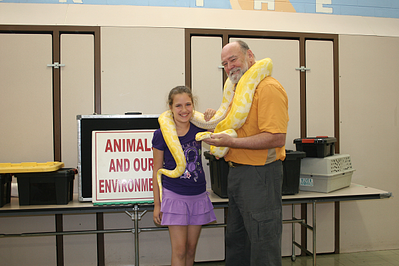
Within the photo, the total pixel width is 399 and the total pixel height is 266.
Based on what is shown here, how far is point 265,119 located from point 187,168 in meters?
0.62

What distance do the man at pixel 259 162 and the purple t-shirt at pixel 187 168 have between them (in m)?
0.22

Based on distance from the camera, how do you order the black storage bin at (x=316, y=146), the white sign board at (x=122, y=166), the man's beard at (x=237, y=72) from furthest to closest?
the black storage bin at (x=316, y=146) → the white sign board at (x=122, y=166) → the man's beard at (x=237, y=72)

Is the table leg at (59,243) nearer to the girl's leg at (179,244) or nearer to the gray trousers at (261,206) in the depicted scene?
the girl's leg at (179,244)

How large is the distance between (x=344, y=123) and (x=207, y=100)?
1.72 m

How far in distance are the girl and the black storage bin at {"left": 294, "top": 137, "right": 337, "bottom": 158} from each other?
145 centimetres

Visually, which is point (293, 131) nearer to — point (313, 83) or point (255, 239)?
point (313, 83)

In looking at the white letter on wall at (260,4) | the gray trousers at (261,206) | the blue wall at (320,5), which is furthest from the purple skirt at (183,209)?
the white letter on wall at (260,4)

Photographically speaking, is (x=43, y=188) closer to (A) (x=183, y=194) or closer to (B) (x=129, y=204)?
(B) (x=129, y=204)

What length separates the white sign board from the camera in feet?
7.82

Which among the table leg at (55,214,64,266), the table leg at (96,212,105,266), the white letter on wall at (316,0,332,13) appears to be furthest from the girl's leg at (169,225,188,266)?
the white letter on wall at (316,0,332,13)

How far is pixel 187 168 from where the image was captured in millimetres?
1835

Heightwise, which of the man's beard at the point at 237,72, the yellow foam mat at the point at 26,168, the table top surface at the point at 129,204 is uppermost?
the man's beard at the point at 237,72

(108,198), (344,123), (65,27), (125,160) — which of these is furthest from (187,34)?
(344,123)

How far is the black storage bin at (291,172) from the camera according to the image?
2.57m
